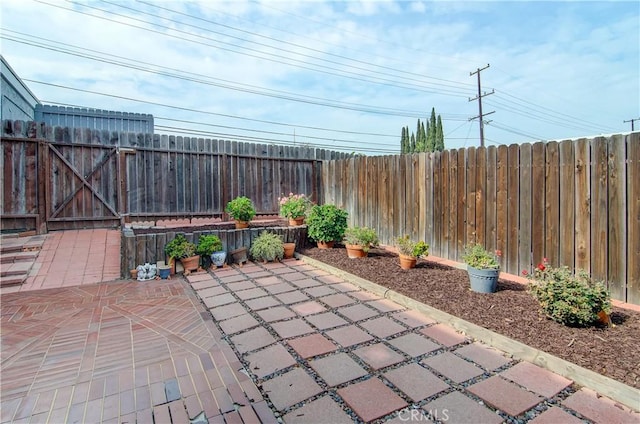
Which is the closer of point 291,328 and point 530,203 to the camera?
point 291,328

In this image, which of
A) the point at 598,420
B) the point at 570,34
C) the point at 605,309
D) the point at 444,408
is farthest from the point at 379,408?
the point at 570,34

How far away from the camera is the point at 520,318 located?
272 cm

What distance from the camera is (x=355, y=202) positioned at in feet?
22.9

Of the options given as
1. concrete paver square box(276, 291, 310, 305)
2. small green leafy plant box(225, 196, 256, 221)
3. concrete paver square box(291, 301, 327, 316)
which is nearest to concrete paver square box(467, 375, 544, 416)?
concrete paver square box(291, 301, 327, 316)

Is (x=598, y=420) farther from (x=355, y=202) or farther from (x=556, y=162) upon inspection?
(x=355, y=202)

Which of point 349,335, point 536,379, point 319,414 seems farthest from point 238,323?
point 536,379

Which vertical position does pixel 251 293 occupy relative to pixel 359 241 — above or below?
below

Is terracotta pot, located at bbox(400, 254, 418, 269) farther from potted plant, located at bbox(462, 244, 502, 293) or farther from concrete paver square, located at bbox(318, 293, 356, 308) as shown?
concrete paver square, located at bbox(318, 293, 356, 308)

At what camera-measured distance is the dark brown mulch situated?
2.07 meters

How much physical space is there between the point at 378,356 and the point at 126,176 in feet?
20.3

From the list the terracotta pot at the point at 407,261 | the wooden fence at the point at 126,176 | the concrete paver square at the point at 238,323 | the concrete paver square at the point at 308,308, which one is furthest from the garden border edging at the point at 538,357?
the wooden fence at the point at 126,176

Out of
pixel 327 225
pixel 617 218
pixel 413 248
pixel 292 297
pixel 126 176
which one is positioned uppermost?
pixel 126 176

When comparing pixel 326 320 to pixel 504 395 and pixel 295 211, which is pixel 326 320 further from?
pixel 295 211

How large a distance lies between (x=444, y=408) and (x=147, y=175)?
6.73 m
